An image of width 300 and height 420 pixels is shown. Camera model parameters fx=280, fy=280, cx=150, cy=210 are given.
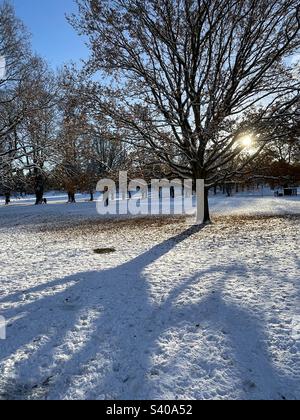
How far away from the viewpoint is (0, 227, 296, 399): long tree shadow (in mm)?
2725

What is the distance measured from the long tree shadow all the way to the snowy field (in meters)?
0.01

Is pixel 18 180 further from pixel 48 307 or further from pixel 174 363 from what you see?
pixel 174 363

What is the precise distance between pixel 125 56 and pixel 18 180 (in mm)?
11013

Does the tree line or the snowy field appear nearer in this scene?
the snowy field

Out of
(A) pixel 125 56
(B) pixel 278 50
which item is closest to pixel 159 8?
(A) pixel 125 56

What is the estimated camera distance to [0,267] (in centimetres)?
670

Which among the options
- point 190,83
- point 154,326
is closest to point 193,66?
point 190,83

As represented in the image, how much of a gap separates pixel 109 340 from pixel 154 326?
2.08ft

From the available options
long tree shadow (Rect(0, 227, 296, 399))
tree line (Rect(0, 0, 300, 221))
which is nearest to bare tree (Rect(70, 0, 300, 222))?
tree line (Rect(0, 0, 300, 221))

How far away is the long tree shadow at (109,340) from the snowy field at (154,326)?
0.04 feet

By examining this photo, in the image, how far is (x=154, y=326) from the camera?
379 cm

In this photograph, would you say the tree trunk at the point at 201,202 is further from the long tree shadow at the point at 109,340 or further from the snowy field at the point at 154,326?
the long tree shadow at the point at 109,340

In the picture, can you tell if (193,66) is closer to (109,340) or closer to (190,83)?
(190,83)

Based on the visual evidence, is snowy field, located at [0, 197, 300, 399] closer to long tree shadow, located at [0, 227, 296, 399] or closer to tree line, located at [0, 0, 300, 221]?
long tree shadow, located at [0, 227, 296, 399]
